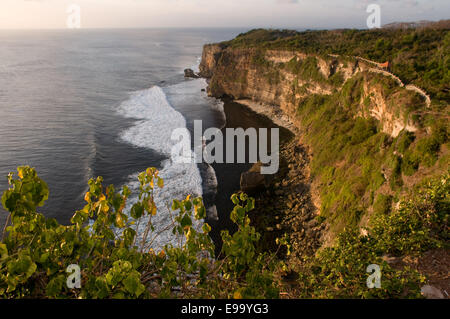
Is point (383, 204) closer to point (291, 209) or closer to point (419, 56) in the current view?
point (291, 209)

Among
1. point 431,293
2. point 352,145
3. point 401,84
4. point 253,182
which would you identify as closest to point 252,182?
point 253,182

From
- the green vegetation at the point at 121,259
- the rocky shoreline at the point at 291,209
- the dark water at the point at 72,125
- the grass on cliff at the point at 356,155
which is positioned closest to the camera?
the green vegetation at the point at 121,259

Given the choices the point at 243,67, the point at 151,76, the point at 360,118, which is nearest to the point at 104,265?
the point at 360,118

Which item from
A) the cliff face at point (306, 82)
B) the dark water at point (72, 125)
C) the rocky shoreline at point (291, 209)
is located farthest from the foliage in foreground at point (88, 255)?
the dark water at point (72, 125)

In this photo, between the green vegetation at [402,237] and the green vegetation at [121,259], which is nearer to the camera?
the green vegetation at [121,259]

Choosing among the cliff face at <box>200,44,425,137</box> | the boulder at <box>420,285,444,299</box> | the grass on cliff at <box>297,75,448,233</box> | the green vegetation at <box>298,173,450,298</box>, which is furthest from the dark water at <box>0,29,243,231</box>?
the boulder at <box>420,285,444,299</box>

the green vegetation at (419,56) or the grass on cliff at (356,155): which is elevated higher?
the green vegetation at (419,56)

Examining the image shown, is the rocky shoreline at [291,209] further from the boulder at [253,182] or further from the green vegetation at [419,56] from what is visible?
the green vegetation at [419,56]

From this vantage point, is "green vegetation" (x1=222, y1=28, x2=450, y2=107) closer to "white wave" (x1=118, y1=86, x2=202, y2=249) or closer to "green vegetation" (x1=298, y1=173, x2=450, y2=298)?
"green vegetation" (x1=298, y1=173, x2=450, y2=298)

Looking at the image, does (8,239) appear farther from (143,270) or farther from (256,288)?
(256,288)
